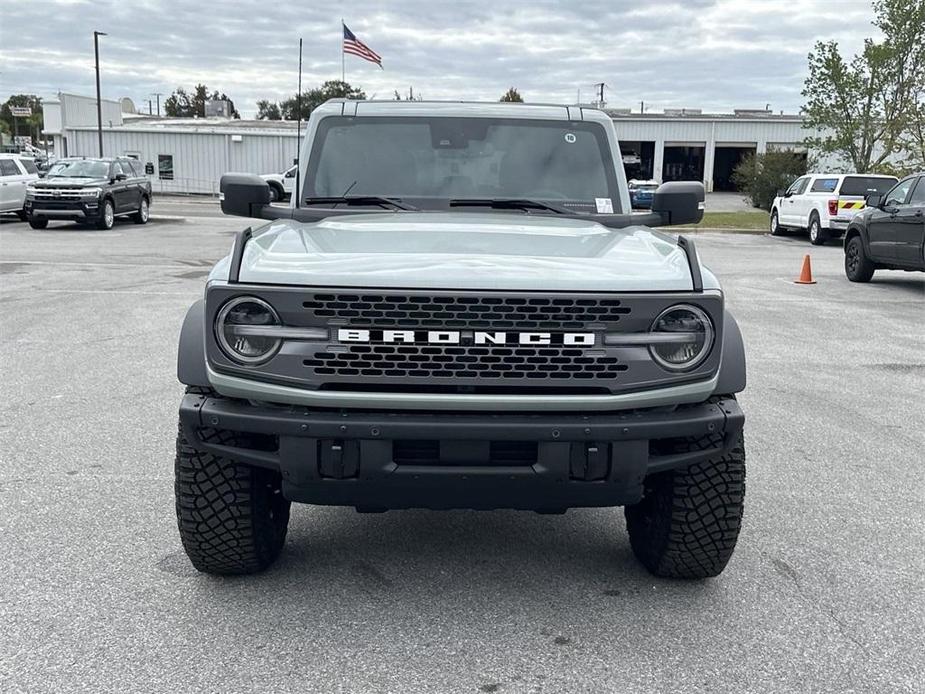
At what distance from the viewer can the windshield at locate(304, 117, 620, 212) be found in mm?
4613

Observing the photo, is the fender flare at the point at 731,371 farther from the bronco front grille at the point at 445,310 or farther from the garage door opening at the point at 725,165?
the garage door opening at the point at 725,165

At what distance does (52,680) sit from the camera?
2916mm

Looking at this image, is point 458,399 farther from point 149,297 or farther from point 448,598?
point 149,297

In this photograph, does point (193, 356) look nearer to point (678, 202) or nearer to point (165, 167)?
point (678, 202)

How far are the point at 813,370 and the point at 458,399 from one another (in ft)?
18.9

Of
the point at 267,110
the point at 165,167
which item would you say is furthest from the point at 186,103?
the point at 165,167

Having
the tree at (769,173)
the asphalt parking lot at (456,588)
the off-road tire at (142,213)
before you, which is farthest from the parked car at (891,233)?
the tree at (769,173)

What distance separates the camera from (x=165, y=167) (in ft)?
152

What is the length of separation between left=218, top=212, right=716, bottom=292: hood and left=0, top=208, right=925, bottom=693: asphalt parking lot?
124 centimetres

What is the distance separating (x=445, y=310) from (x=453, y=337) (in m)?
0.09

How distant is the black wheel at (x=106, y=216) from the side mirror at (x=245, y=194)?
19092 millimetres

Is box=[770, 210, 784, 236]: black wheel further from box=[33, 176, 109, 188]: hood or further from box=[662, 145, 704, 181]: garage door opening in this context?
box=[662, 145, 704, 181]: garage door opening

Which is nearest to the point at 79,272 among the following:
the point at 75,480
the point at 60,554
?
the point at 75,480

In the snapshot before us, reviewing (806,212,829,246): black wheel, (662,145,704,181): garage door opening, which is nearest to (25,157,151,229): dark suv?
(806,212,829,246): black wheel
